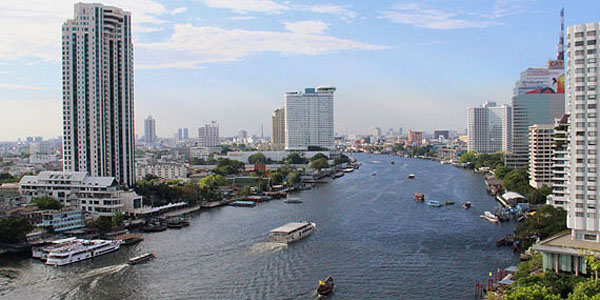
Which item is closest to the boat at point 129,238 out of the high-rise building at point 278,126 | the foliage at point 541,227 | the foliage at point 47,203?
the foliage at point 47,203

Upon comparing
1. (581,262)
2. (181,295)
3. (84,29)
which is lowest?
(181,295)

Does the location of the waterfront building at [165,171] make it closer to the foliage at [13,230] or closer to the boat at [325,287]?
the foliage at [13,230]

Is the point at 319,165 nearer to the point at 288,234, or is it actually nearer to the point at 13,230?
the point at 288,234

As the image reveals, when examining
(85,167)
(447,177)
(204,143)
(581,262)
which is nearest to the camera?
(581,262)

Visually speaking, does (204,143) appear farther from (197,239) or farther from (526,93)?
(197,239)

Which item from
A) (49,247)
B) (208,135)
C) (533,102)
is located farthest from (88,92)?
(208,135)

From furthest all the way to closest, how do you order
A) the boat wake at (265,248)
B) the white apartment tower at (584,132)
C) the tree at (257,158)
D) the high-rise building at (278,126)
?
the high-rise building at (278,126) → the tree at (257,158) → the boat wake at (265,248) → the white apartment tower at (584,132)

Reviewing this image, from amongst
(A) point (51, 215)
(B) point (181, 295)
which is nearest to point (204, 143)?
(A) point (51, 215)
